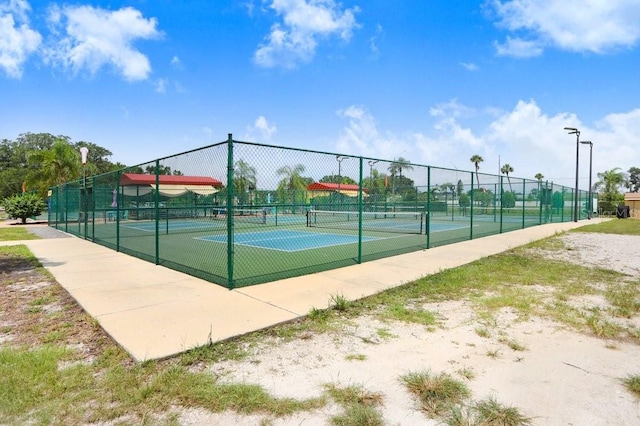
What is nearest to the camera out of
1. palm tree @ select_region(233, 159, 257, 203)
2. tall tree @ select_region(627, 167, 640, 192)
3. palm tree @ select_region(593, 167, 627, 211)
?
palm tree @ select_region(233, 159, 257, 203)

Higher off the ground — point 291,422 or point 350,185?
point 350,185

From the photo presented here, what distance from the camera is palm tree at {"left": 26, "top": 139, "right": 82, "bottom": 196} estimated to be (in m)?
25.2

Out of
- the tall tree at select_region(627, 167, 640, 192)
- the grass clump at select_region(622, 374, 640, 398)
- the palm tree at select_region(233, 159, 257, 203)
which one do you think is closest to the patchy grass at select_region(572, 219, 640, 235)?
the palm tree at select_region(233, 159, 257, 203)

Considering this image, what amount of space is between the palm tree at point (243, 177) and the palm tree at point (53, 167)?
23770 millimetres

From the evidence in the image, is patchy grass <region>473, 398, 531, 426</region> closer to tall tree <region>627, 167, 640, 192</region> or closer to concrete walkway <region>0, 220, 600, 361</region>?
concrete walkway <region>0, 220, 600, 361</region>

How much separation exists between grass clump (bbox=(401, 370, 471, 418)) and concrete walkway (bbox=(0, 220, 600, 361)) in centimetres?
179

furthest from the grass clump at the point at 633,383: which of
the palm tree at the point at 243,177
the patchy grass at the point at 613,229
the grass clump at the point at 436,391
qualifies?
the patchy grass at the point at 613,229

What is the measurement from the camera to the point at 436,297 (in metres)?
5.29

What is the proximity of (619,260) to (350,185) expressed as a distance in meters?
8.19

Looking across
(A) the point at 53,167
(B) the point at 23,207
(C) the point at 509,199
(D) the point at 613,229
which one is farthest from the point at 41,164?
(D) the point at 613,229

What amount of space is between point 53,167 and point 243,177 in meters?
24.4

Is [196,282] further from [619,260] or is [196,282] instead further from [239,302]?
[619,260]

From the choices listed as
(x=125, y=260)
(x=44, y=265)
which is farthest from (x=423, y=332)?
(x=44, y=265)

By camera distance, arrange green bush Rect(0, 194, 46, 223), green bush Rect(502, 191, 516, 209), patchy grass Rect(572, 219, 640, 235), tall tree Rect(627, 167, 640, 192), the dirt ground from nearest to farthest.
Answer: the dirt ground
patchy grass Rect(572, 219, 640, 235)
green bush Rect(502, 191, 516, 209)
green bush Rect(0, 194, 46, 223)
tall tree Rect(627, 167, 640, 192)
